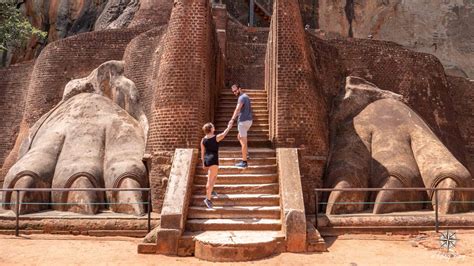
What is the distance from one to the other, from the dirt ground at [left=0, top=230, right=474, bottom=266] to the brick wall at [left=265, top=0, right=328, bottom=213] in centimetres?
228

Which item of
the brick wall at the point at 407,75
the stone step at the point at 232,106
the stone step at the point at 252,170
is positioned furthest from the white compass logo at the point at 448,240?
the brick wall at the point at 407,75

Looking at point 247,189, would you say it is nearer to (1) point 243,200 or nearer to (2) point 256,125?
(1) point 243,200

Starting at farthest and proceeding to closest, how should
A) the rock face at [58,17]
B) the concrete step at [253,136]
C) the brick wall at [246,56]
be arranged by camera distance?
the rock face at [58,17]
the brick wall at [246,56]
the concrete step at [253,136]

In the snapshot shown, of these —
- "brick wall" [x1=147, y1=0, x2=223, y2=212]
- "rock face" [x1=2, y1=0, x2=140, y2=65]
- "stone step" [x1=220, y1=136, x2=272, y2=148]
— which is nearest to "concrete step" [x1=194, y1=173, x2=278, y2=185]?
"brick wall" [x1=147, y1=0, x2=223, y2=212]

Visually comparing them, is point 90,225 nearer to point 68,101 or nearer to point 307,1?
point 68,101

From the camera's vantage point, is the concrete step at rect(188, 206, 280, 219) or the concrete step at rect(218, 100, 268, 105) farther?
the concrete step at rect(218, 100, 268, 105)

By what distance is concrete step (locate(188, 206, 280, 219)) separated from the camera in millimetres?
8453

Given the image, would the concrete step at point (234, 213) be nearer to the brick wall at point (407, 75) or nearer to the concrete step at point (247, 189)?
the concrete step at point (247, 189)

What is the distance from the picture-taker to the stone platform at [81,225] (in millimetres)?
9039

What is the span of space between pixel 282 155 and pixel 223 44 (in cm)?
831

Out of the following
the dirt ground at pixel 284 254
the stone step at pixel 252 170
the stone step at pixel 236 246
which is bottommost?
the dirt ground at pixel 284 254

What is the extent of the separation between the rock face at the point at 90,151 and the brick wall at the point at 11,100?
19.4ft

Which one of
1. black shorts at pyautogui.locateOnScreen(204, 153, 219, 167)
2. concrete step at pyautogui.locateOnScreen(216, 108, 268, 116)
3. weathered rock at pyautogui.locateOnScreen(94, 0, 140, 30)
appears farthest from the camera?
weathered rock at pyautogui.locateOnScreen(94, 0, 140, 30)

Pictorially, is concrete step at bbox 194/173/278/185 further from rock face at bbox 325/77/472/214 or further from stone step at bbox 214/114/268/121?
stone step at bbox 214/114/268/121
